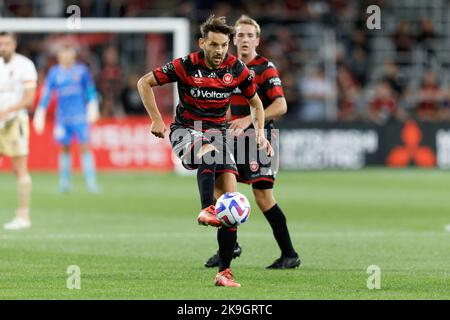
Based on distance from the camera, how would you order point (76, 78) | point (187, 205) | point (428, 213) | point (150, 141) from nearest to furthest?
point (428, 213)
point (187, 205)
point (76, 78)
point (150, 141)

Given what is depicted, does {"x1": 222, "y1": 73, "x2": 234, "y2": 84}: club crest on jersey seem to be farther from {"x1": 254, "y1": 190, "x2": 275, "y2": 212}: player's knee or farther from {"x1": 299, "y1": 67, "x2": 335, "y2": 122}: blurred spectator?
{"x1": 299, "y1": 67, "x2": 335, "y2": 122}: blurred spectator

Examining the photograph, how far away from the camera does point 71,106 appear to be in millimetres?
21500

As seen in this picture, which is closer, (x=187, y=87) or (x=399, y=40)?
(x=187, y=87)

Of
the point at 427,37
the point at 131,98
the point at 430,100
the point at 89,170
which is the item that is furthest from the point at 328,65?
the point at 89,170

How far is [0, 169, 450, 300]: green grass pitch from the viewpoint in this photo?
29.0 feet

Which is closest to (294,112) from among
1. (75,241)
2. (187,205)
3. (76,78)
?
(76,78)

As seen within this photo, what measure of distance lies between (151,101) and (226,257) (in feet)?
4.90

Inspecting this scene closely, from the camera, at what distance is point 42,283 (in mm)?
9117

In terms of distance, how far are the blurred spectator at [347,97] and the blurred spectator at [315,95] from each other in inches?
18.6

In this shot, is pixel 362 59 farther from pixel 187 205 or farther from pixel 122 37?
pixel 187 205

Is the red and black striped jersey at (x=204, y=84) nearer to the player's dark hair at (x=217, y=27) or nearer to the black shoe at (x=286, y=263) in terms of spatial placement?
the player's dark hair at (x=217, y=27)

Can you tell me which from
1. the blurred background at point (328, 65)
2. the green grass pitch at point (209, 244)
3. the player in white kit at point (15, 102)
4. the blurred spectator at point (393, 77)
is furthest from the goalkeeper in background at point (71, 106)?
the blurred spectator at point (393, 77)

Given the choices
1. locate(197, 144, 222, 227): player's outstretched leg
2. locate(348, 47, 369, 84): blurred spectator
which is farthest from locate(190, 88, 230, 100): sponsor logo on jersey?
locate(348, 47, 369, 84): blurred spectator
